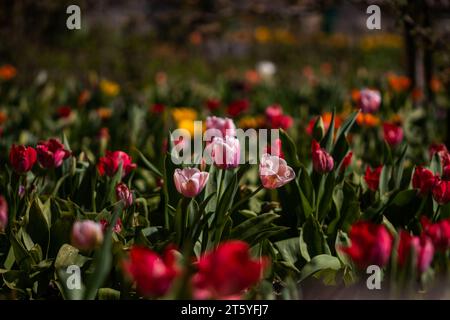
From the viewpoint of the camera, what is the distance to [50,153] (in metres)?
1.84

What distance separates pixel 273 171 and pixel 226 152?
5.2 inches

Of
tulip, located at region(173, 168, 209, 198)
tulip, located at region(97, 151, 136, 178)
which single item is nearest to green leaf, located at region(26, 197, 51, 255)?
tulip, located at region(97, 151, 136, 178)

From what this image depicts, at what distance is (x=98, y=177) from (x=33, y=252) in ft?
1.37

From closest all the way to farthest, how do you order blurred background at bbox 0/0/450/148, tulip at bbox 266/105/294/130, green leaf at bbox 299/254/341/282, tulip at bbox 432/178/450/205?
green leaf at bbox 299/254/341/282, tulip at bbox 432/178/450/205, tulip at bbox 266/105/294/130, blurred background at bbox 0/0/450/148

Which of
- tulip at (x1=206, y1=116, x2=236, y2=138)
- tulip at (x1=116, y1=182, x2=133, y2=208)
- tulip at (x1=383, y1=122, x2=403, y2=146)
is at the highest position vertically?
tulip at (x1=206, y1=116, x2=236, y2=138)

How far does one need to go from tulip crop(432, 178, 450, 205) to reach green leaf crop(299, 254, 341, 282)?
1.02 feet

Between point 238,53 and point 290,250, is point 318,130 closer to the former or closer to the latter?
point 290,250

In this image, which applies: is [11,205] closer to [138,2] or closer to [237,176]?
[237,176]

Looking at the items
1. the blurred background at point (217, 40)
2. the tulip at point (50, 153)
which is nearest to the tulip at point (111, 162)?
the tulip at point (50, 153)

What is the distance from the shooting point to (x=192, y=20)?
4.92 meters

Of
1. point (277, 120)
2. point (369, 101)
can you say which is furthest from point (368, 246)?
point (369, 101)

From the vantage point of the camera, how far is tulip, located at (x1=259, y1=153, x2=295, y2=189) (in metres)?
1.56

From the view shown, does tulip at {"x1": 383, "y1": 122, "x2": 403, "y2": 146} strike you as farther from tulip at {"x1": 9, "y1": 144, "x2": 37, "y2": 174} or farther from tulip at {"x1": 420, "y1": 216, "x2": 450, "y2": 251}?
tulip at {"x1": 9, "y1": 144, "x2": 37, "y2": 174}
